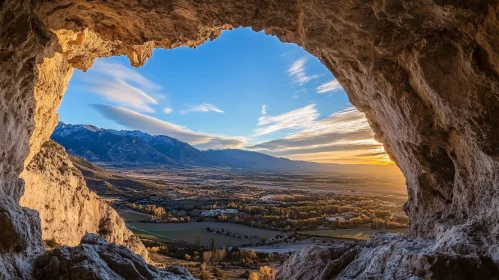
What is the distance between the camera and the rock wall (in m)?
13.6

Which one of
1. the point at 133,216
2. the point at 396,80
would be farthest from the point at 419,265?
the point at 133,216

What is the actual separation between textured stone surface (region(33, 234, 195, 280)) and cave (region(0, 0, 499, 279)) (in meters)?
0.34

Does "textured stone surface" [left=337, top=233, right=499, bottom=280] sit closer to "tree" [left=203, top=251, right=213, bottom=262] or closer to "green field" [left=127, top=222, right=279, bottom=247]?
"tree" [left=203, top=251, right=213, bottom=262]

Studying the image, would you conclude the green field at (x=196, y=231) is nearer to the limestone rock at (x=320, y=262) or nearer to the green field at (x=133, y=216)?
the green field at (x=133, y=216)

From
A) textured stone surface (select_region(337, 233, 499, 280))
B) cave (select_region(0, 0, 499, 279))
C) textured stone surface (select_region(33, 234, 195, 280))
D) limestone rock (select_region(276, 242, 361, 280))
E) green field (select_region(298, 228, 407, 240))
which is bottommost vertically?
green field (select_region(298, 228, 407, 240))

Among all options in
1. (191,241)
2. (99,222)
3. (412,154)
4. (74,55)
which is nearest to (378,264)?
(412,154)

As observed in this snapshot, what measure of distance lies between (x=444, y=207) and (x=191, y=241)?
32.6 m

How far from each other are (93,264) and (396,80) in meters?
7.61

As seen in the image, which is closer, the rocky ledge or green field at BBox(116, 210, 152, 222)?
the rocky ledge

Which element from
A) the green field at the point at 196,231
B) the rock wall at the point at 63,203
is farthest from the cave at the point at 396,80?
the green field at the point at 196,231

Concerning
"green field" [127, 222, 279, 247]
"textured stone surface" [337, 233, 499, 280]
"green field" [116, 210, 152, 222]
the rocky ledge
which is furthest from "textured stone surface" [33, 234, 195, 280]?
"green field" [116, 210, 152, 222]

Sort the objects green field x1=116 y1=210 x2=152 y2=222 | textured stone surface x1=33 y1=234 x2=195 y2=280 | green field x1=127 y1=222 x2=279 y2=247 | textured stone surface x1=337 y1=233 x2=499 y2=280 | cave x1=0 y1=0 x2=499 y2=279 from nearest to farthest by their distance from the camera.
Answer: textured stone surface x1=337 y1=233 x2=499 y2=280, cave x1=0 y1=0 x2=499 y2=279, textured stone surface x1=33 y1=234 x2=195 y2=280, green field x1=127 y1=222 x2=279 y2=247, green field x1=116 y1=210 x2=152 y2=222

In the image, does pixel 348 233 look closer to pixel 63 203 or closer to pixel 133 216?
pixel 63 203

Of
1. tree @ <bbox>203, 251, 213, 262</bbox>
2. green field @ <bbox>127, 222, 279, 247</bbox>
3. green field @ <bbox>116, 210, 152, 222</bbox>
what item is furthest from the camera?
green field @ <bbox>116, 210, 152, 222</bbox>
